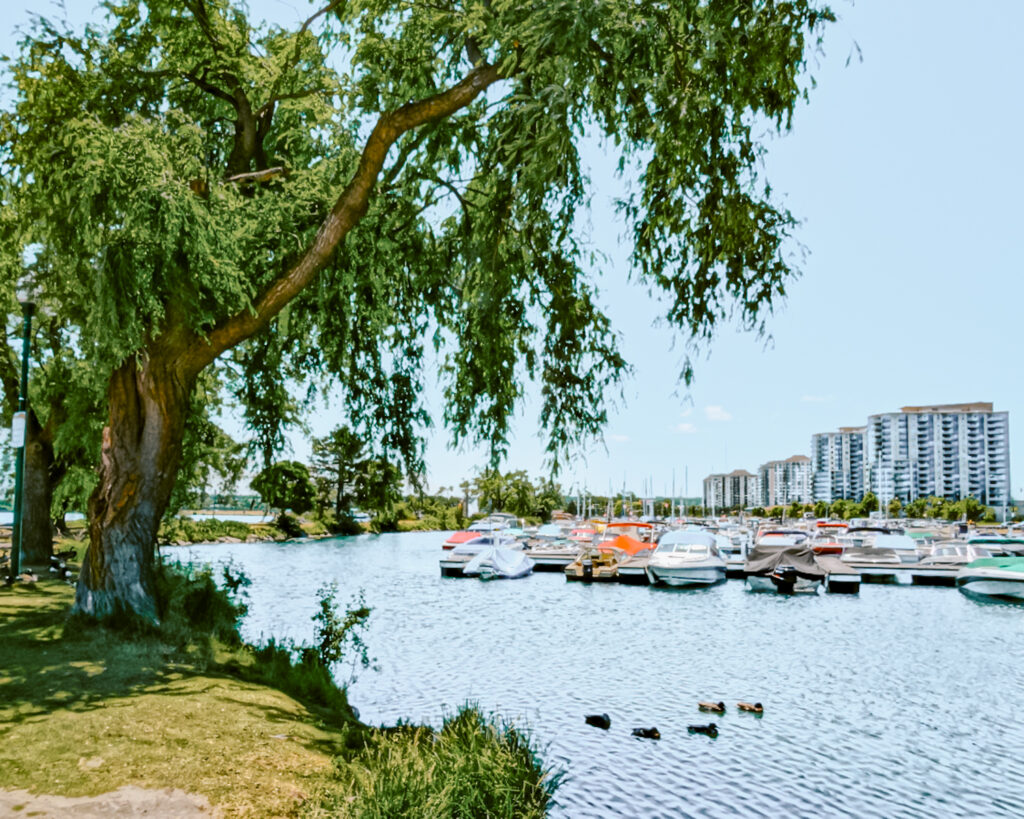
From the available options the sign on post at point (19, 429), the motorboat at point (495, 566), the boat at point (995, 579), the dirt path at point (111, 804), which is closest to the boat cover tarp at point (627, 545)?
the motorboat at point (495, 566)

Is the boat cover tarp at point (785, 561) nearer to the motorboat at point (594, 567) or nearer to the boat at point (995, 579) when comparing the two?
the boat at point (995, 579)

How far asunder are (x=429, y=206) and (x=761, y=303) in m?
6.21

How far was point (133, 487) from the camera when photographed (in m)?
11.5

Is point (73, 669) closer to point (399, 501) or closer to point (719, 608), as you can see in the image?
point (399, 501)

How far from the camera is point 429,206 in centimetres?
1259

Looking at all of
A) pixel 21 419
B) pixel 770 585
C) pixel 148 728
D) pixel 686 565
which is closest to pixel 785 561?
pixel 770 585

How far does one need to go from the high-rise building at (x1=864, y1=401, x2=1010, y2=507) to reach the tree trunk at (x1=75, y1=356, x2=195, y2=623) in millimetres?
181785

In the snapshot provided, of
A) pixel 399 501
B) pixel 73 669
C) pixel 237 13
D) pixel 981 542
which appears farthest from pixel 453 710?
pixel 981 542

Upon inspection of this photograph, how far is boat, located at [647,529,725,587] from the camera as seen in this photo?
34219 mm

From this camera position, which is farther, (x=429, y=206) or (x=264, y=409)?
(x=264, y=409)

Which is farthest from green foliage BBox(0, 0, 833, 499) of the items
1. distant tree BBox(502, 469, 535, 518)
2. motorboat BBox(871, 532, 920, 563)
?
distant tree BBox(502, 469, 535, 518)

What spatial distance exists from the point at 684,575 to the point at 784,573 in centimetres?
431

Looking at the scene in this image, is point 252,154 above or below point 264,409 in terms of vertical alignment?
above

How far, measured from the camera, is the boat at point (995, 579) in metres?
31.1
